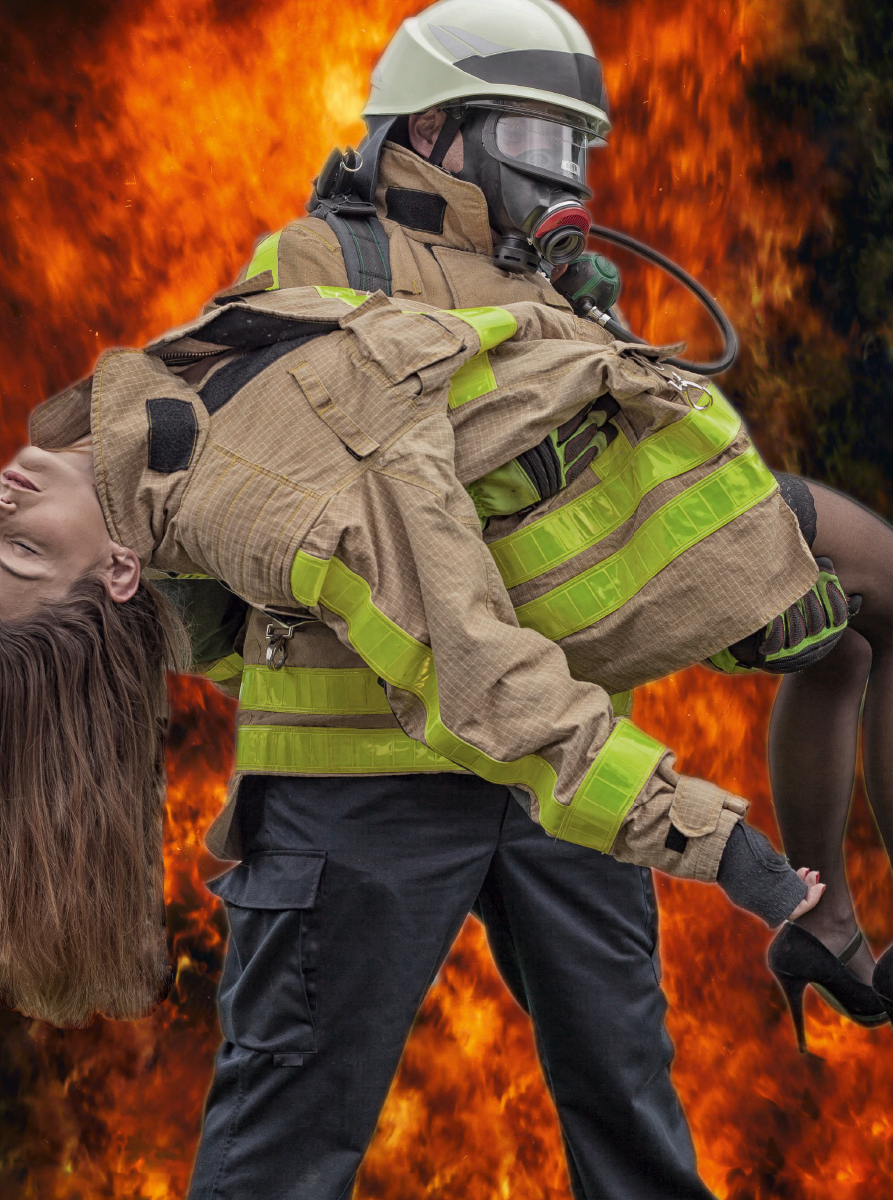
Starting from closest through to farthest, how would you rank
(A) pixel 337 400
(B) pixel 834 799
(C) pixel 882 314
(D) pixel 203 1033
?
(A) pixel 337 400, (B) pixel 834 799, (C) pixel 882 314, (D) pixel 203 1033

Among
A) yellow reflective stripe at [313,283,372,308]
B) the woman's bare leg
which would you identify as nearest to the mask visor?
yellow reflective stripe at [313,283,372,308]

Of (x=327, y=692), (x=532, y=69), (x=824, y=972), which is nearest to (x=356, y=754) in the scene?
(x=327, y=692)

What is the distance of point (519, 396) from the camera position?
1.52m

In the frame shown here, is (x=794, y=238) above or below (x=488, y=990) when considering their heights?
above

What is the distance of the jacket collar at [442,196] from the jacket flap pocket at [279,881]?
794 mm

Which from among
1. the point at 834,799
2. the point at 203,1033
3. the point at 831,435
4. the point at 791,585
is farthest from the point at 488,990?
the point at 791,585

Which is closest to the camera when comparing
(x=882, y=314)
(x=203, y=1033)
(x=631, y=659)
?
(x=631, y=659)

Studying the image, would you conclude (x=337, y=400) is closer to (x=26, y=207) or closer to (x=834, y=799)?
(x=834, y=799)

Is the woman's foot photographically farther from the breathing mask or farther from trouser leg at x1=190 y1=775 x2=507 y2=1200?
the breathing mask

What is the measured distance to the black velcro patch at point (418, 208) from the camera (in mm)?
1773

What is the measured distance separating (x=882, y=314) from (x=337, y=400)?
1528mm

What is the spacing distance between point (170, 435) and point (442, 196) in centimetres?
54

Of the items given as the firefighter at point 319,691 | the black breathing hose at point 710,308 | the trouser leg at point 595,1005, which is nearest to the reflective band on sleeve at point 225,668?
the firefighter at point 319,691

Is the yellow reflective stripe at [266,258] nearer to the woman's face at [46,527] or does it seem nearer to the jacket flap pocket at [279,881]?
the woman's face at [46,527]
